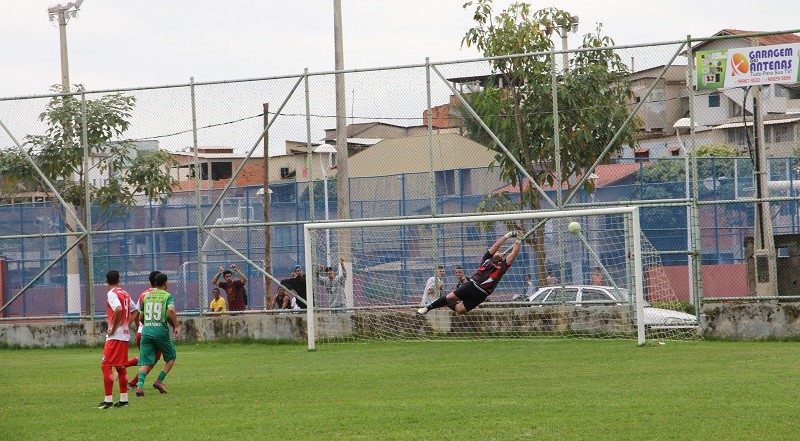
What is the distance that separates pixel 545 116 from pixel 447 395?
8570mm

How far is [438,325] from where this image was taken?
21.0m

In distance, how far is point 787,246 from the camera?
64.7ft

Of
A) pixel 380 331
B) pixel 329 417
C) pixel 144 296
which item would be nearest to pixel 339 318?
pixel 380 331

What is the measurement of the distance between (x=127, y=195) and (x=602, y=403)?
13956 mm

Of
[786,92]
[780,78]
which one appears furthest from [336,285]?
[786,92]

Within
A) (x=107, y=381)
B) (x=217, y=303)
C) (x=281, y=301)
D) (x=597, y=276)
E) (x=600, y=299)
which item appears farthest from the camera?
(x=217, y=303)

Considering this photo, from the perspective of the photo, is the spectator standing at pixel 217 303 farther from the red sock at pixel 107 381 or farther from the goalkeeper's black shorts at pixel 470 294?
the red sock at pixel 107 381

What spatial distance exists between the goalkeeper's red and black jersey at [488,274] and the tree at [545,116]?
4.81 ft

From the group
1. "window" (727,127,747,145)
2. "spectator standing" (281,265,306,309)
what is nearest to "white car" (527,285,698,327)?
"spectator standing" (281,265,306,309)

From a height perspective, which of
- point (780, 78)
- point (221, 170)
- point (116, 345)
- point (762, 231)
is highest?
point (780, 78)

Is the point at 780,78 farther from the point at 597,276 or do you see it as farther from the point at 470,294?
the point at 470,294

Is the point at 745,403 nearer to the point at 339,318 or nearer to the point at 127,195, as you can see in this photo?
the point at 339,318

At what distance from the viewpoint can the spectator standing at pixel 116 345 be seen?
1348 centimetres

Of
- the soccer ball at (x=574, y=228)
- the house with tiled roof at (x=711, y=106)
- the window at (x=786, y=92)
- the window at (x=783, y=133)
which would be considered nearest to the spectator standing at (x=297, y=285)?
the soccer ball at (x=574, y=228)
